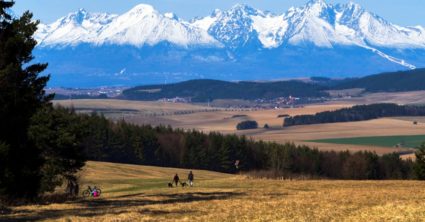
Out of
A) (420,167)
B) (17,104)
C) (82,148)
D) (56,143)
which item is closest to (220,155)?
(420,167)

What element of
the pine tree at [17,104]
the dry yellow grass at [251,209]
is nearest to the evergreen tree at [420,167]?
the dry yellow grass at [251,209]

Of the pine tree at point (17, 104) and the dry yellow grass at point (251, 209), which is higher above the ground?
the pine tree at point (17, 104)

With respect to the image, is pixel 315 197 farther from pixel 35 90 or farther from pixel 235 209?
pixel 35 90

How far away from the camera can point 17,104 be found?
38.8 m

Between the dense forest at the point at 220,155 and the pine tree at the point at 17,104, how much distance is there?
92.1 meters

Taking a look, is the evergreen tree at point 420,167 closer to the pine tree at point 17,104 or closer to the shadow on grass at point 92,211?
the shadow on grass at point 92,211

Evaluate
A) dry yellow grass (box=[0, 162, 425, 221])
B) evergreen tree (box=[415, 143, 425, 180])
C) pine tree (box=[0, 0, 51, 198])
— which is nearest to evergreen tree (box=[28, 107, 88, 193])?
pine tree (box=[0, 0, 51, 198])

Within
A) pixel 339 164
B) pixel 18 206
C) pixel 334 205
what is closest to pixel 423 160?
pixel 334 205

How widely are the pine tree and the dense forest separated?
302 feet

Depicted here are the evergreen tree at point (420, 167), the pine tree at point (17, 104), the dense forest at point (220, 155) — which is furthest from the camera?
the dense forest at point (220, 155)

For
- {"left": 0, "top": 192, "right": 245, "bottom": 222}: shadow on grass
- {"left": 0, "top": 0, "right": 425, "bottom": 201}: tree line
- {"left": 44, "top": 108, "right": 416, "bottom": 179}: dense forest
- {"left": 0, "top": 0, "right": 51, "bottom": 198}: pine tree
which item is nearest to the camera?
{"left": 0, "top": 192, "right": 245, "bottom": 222}: shadow on grass

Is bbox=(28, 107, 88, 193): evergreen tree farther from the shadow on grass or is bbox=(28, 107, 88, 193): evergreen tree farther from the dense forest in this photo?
the dense forest

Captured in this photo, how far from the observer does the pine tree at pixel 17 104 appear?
3719 cm

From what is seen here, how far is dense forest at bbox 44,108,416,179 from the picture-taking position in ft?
442
